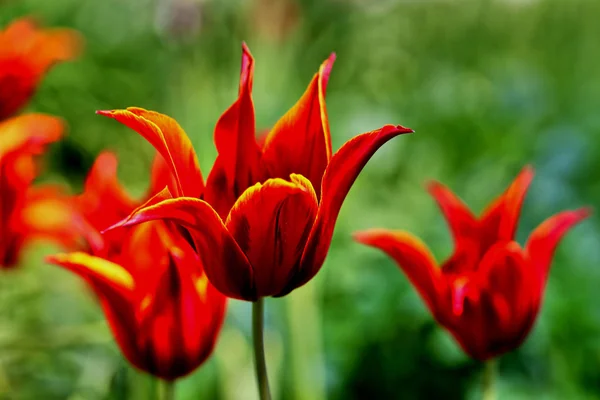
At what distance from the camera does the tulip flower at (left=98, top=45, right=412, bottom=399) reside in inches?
18.0

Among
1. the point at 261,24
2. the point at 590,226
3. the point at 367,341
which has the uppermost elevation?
the point at 261,24

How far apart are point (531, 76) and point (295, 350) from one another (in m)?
1.77

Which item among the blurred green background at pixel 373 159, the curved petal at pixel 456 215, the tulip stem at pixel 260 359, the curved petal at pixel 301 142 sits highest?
the curved petal at pixel 301 142

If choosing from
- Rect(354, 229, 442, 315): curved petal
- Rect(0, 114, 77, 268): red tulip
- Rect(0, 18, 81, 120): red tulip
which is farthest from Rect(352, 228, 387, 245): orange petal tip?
Rect(0, 18, 81, 120): red tulip

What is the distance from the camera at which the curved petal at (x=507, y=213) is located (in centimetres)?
63

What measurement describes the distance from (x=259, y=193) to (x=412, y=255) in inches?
6.7

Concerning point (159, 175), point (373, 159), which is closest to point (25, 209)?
point (159, 175)

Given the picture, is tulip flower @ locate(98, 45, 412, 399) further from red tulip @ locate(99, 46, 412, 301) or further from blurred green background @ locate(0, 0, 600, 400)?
blurred green background @ locate(0, 0, 600, 400)

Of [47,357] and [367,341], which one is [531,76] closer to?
[367,341]

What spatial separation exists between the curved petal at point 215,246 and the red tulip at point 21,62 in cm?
52

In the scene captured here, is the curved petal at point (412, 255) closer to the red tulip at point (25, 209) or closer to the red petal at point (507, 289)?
the red petal at point (507, 289)

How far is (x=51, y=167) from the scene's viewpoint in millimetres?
2076

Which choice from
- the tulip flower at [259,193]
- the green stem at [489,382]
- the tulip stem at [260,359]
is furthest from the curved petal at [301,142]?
the green stem at [489,382]

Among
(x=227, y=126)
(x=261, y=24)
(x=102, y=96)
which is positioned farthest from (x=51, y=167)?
(x=227, y=126)
